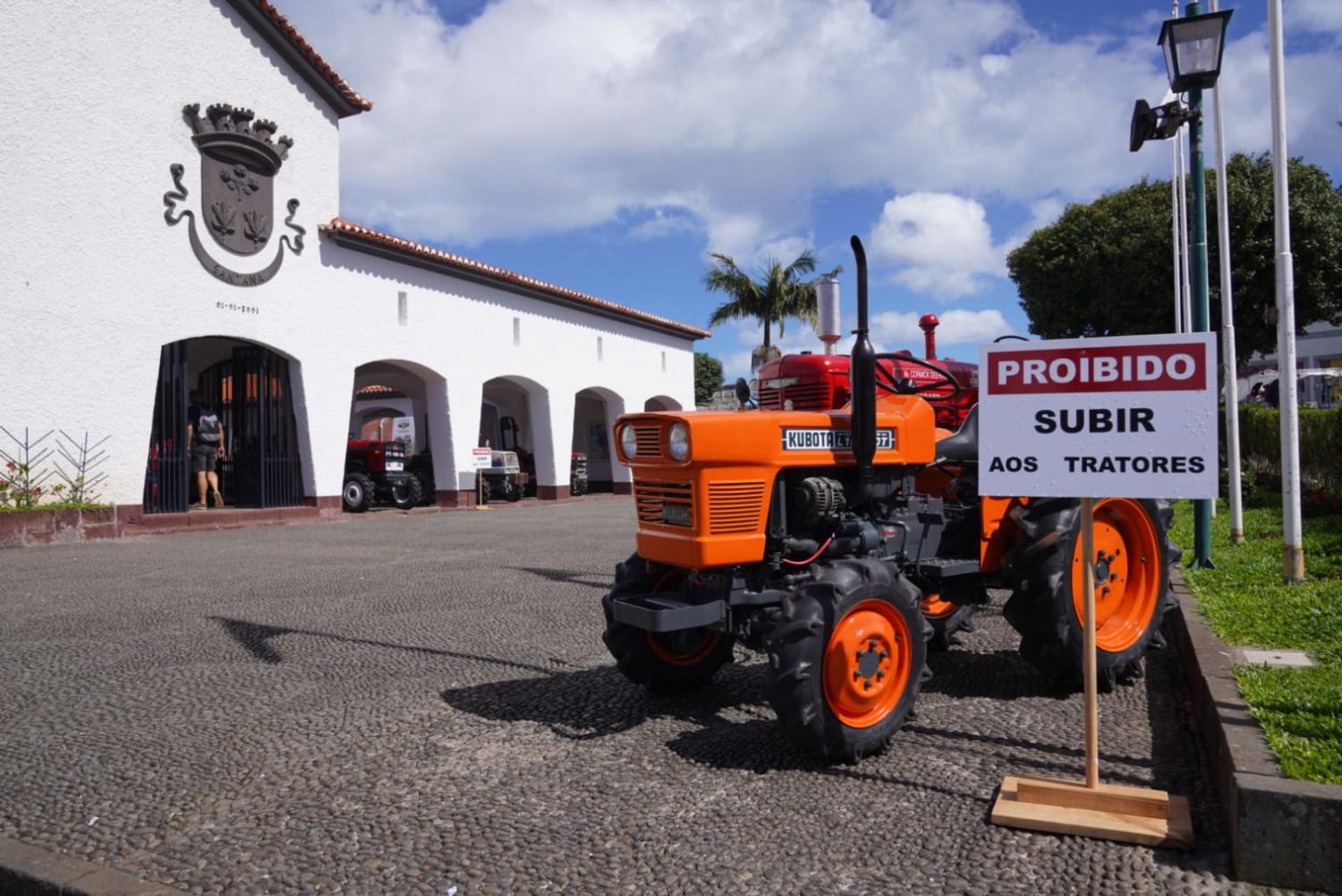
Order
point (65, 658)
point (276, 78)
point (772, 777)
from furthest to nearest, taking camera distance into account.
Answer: point (276, 78) → point (65, 658) → point (772, 777)

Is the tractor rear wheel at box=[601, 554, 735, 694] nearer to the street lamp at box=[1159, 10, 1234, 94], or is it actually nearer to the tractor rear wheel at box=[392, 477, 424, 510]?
the street lamp at box=[1159, 10, 1234, 94]

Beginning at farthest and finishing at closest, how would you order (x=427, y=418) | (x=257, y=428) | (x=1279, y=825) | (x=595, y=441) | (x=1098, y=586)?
(x=595, y=441) → (x=427, y=418) → (x=257, y=428) → (x=1098, y=586) → (x=1279, y=825)

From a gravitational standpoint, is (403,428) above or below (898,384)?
above

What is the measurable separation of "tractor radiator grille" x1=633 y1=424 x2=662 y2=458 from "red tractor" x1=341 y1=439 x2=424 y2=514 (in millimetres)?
15097

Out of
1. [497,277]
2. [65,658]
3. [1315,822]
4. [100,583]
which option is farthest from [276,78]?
[1315,822]

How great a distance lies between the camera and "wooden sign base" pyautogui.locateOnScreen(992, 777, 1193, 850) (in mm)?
3002

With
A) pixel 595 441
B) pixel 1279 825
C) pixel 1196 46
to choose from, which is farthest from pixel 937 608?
pixel 595 441

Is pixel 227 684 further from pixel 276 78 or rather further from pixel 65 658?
pixel 276 78

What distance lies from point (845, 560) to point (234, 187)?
14.0 meters

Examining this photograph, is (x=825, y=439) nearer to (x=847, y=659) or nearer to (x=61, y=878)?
(x=847, y=659)

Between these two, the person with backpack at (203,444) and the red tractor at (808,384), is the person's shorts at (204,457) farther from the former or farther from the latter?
the red tractor at (808,384)

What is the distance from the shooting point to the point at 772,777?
3615mm

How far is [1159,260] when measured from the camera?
2500 cm

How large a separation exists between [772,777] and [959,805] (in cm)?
69
